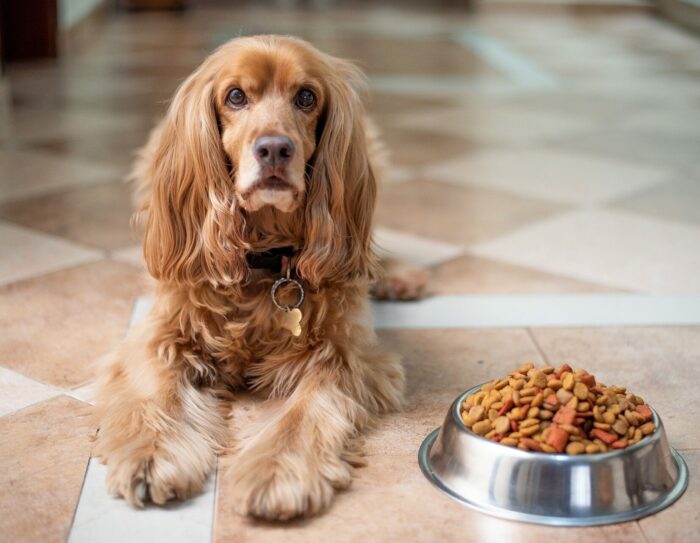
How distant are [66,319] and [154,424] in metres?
1.20

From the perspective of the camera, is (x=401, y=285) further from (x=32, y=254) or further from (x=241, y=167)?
(x=32, y=254)

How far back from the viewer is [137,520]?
→ 2.22m

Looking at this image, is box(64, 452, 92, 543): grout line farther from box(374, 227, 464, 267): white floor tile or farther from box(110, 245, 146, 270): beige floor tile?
box(374, 227, 464, 267): white floor tile

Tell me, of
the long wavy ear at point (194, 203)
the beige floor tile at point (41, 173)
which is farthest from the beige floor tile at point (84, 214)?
the long wavy ear at point (194, 203)

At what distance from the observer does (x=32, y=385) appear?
298 centimetres

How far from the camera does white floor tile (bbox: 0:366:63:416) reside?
285cm

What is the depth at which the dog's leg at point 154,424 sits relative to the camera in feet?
7.54

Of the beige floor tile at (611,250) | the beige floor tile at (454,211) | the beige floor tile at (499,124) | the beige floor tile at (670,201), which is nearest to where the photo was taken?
the beige floor tile at (611,250)

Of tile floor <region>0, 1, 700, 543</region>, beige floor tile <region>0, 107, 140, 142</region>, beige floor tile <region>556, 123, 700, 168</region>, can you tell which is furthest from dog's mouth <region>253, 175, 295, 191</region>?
beige floor tile <region>0, 107, 140, 142</region>

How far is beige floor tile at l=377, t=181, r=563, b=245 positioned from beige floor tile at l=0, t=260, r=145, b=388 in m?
1.48

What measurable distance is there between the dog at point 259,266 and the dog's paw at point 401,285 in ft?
2.79

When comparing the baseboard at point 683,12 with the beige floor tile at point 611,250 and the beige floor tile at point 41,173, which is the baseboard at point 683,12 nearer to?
the beige floor tile at point 611,250

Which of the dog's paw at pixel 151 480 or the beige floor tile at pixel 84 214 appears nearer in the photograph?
the dog's paw at pixel 151 480

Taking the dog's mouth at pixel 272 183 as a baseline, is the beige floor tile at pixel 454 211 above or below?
below
